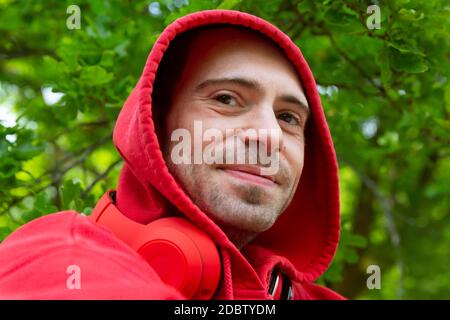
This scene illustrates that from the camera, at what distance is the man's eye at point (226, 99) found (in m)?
2.10

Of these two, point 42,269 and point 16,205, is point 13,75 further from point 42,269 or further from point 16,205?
point 42,269

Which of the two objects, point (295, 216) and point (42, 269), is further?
point (295, 216)

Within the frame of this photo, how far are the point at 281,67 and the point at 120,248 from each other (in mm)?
845

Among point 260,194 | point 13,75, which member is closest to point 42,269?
point 260,194

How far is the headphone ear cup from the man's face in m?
0.16

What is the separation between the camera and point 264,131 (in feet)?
6.67

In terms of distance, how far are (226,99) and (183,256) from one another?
0.57 meters

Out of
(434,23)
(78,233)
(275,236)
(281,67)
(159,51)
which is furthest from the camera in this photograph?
(275,236)

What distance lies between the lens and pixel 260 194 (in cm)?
202

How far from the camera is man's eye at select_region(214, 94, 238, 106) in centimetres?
210

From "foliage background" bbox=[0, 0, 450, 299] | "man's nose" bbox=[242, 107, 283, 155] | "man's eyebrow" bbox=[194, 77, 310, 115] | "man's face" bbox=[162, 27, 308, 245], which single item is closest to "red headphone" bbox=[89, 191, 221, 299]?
"man's face" bbox=[162, 27, 308, 245]

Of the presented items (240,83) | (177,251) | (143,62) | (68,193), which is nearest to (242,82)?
(240,83)

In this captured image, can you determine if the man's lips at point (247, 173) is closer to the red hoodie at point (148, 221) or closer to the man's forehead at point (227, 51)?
the red hoodie at point (148, 221)

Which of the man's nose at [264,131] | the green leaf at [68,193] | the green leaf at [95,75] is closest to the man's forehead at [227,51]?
the man's nose at [264,131]
